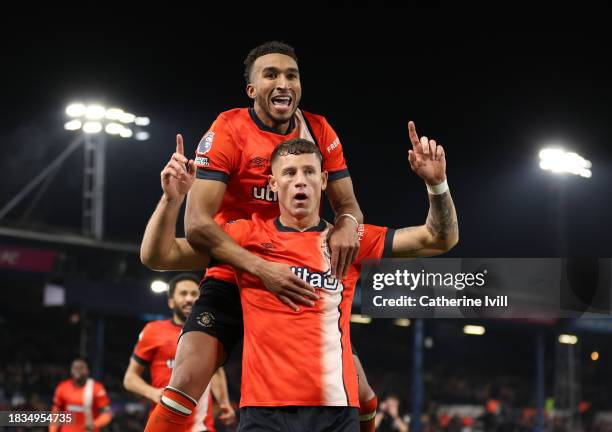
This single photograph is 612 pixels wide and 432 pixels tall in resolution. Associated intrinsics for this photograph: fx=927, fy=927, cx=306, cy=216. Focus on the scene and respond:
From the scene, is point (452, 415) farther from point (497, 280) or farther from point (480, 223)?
point (497, 280)

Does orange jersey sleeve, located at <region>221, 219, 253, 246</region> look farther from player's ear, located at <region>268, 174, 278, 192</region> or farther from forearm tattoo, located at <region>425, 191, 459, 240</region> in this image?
forearm tattoo, located at <region>425, 191, 459, 240</region>

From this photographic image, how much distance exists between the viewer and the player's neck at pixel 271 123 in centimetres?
470

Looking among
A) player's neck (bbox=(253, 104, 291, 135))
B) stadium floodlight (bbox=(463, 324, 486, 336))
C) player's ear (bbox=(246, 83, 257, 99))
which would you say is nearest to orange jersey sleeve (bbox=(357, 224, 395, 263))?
player's neck (bbox=(253, 104, 291, 135))

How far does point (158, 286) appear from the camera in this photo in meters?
25.4

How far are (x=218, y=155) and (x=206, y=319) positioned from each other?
31.3 inches

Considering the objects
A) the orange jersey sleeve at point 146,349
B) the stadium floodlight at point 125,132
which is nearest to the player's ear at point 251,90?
the orange jersey sleeve at point 146,349

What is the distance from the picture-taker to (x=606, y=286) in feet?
18.7

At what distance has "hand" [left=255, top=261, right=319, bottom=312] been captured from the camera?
3887 millimetres

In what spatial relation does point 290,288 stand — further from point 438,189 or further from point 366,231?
point 438,189

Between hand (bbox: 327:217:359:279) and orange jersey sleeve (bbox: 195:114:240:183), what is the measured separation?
28.0 inches

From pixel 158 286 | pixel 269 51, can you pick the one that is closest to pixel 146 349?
pixel 269 51

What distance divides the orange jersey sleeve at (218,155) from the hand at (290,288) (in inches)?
30.2

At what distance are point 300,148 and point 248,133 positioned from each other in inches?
22.5

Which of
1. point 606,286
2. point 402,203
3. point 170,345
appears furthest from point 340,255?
point 402,203
